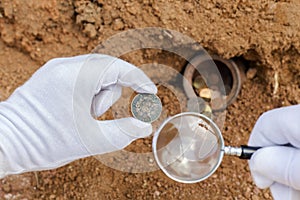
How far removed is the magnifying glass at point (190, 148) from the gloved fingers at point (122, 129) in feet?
0.21

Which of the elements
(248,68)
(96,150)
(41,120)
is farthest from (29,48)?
(248,68)

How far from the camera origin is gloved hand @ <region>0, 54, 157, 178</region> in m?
1.71

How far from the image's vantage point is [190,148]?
5.58 feet

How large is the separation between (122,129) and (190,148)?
28 centimetres

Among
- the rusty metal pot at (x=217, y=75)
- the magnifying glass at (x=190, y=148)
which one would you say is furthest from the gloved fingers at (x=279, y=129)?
the rusty metal pot at (x=217, y=75)

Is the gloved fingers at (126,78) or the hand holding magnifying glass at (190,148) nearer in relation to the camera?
the hand holding magnifying glass at (190,148)

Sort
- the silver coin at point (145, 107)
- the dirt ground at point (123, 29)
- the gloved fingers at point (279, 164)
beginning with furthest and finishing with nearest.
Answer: the dirt ground at point (123, 29), the silver coin at point (145, 107), the gloved fingers at point (279, 164)

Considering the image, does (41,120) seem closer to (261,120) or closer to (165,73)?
(165,73)

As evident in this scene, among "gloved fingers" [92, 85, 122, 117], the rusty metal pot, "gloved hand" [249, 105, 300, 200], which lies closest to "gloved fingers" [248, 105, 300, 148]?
"gloved hand" [249, 105, 300, 200]

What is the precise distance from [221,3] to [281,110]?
657 millimetres

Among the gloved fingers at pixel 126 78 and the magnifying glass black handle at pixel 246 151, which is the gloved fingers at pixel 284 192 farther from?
the gloved fingers at pixel 126 78

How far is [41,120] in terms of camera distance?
1.73 m

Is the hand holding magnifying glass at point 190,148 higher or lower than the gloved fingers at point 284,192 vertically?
higher

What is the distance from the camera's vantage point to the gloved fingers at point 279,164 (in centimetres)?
163
